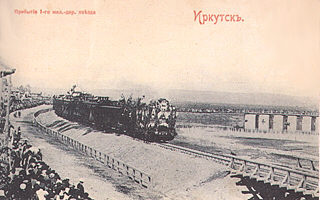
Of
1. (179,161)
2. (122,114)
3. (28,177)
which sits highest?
(122,114)

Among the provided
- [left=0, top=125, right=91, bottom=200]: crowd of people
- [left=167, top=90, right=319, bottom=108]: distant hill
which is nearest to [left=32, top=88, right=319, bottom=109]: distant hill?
[left=167, top=90, right=319, bottom=108]: distant hill

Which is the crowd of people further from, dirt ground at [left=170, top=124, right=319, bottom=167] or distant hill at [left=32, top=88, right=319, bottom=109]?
dirt ground at [left=170, top=124, right=319, bottom=167]

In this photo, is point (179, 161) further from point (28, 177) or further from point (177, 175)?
point (28, 177)

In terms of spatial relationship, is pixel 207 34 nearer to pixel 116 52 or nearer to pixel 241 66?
pixel 241 66

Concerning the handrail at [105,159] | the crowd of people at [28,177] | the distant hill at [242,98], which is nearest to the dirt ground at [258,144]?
the distant hill at [242,98]

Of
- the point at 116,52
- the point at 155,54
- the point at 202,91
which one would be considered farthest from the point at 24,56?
the point at 202,91

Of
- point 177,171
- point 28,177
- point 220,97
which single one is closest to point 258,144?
→ point 220,97

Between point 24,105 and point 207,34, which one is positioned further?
point 24,105
